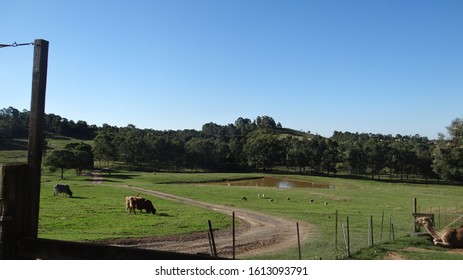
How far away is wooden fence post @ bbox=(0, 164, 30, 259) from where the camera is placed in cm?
366

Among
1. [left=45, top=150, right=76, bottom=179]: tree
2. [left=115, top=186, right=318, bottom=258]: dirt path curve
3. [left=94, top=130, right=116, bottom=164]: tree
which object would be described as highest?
[left=94, top=130, right=116, bottom=164]: tree

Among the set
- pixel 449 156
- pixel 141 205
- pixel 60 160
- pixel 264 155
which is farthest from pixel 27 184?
pixel 264 155

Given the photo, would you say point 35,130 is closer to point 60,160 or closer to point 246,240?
point 246,240

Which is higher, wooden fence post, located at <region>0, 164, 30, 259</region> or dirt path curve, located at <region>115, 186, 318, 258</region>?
wooden fence post, located at <region>0, 164, 30, 259</region>

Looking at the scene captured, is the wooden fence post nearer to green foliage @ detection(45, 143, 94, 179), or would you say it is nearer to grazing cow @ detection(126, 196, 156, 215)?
grazing cow @ detection(126, 196, 156, 215)

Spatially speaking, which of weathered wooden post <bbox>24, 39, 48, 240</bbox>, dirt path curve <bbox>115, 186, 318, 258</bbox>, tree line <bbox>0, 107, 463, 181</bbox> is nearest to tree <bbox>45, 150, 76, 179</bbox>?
tree line <bbox>0, 107, 463, 181</bbox>

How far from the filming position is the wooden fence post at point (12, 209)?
12.0 feet

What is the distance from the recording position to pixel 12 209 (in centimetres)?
374

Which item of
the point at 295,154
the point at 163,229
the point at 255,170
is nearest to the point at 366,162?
the point at 295,154
